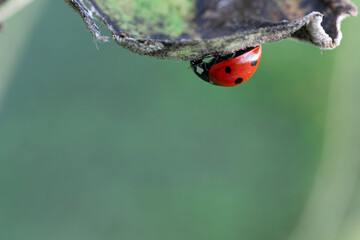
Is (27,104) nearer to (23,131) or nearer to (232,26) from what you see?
(23,131)

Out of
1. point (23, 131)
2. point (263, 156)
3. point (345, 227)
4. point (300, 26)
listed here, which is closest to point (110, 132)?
point (23, 131)

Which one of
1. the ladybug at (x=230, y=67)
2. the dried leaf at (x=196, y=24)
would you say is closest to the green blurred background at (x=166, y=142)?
the ladybug at (x=230, y=67)

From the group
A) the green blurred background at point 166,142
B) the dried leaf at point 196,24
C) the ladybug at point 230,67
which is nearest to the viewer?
the dried leaf at point 196,24

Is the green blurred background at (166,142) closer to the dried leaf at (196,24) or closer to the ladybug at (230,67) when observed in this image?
the ladybug at (230,67)

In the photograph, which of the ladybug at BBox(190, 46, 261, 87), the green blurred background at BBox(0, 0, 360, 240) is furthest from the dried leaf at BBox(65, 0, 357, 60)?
the green blurred background at BBox(0, 0, 360, 240)

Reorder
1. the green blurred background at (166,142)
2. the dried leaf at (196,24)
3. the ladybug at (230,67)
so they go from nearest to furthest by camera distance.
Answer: the dried leaf at (196,24)
the ladybug at (230,67)
the green blurred background at (166,142)

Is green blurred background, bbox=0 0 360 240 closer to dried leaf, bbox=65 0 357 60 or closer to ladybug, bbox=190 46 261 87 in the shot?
A: ladybug, bbox=190 46 261 87

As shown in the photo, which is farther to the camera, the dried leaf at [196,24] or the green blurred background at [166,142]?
the green blurred background at [166,142]

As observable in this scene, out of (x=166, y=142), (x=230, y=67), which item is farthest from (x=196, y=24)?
(x=166, y=142)
